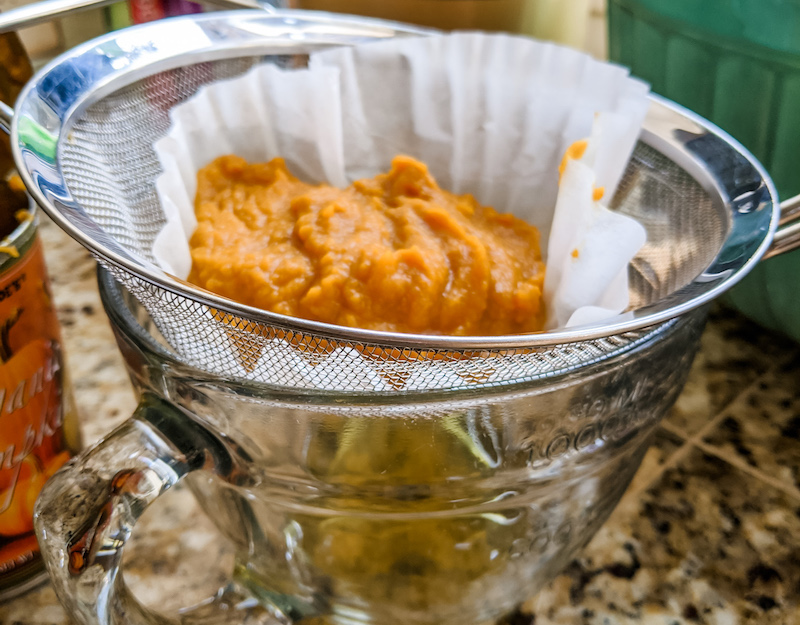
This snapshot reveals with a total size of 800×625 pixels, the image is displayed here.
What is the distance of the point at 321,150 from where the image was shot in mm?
636

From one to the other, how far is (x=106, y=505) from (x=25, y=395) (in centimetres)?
14

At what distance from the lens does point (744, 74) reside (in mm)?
556

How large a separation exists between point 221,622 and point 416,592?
0.39 ft

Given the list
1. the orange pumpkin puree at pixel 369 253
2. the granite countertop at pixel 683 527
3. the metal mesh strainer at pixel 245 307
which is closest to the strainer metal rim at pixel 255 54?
the metal mesh strainer at pixel 245 307

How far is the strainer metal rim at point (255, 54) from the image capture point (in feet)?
1.09

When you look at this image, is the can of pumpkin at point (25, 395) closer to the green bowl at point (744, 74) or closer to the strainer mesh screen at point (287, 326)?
the strainer mesh screen at point (287, 326)

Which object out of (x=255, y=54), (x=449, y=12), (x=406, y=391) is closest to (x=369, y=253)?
(x=406, y=391)

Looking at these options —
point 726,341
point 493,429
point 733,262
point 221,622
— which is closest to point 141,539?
point 221,622

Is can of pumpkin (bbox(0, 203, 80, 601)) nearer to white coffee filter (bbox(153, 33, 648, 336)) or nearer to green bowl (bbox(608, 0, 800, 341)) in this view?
white coffee filter (bbox(153, 33, 648, 336))

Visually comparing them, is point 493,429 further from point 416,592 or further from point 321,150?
point 321,150

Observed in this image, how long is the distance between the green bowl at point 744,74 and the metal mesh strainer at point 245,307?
6cm

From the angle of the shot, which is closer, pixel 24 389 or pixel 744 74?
pixel 24 389

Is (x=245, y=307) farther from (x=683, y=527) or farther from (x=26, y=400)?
(x=683, y=527)

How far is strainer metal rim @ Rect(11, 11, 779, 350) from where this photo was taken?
0.33m
